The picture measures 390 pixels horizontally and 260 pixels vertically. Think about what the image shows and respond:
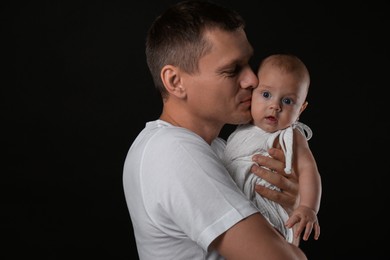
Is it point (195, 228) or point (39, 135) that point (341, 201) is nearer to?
point (39, 135)

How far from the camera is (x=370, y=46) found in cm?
428

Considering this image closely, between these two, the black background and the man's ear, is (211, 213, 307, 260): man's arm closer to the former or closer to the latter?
the man's ear

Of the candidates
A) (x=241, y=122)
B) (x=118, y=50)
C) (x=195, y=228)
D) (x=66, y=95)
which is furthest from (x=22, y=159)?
(x=195, y=228)

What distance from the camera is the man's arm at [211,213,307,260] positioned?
1.64m

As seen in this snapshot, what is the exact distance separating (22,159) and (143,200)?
241 centimetres

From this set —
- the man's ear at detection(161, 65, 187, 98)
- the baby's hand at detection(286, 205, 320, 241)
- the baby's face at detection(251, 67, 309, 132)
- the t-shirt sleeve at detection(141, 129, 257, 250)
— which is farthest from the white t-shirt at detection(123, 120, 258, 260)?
the baby's face at detection(251, 67, 309, 132)

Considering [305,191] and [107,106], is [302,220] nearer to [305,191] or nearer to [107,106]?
[305,191]

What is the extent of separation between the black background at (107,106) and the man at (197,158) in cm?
200

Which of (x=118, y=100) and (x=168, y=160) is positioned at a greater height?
(x=168, y=160)

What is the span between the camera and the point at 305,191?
2.16 metres

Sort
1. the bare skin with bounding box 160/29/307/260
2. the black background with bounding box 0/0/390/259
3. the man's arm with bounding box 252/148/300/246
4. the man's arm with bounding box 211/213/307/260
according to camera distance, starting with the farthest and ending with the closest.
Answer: the black background with bounding box 0/0/390/259 → the man's arm with bounding box 252/148/300/246 → the bare skin with bounding box 160/29/307/260 → the man's arm with bounding box 211/213/307/260

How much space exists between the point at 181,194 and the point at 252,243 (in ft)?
0.82

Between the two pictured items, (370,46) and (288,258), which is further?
(370,46)

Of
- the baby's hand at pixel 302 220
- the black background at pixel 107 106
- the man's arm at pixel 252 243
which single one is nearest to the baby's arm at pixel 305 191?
the baby's hand at pixel 302 220
